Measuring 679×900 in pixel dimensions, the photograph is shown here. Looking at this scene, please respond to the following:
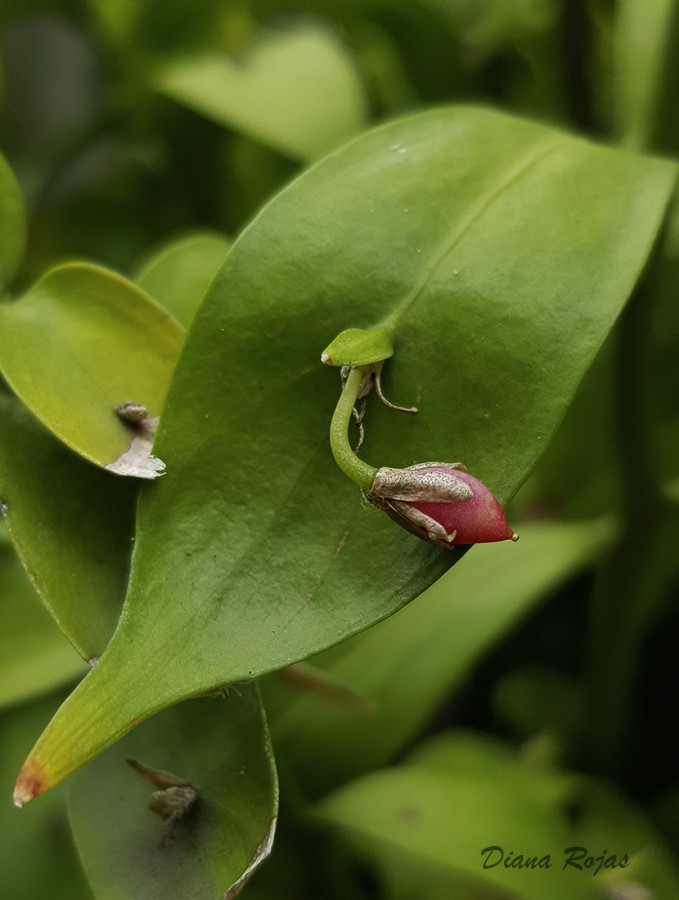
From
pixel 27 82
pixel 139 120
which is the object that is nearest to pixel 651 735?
pixel 139 120

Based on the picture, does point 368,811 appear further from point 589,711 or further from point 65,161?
point 65,161

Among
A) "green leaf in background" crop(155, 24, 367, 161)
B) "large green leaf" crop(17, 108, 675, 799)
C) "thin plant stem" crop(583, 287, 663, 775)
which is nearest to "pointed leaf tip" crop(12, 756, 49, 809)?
"large green leaf" crop(17, 108, 675, 799)

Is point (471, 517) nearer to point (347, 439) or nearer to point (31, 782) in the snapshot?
point (347, 439)

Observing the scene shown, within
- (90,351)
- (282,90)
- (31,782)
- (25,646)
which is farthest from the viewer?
(282,90)

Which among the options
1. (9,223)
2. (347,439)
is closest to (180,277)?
(9,223)

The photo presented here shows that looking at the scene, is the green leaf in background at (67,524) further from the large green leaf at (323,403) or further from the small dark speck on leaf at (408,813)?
the small dark speck on leaf at (408,813)

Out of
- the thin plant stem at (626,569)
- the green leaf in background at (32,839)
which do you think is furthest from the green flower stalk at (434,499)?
the green leaf in background at (32,839)
